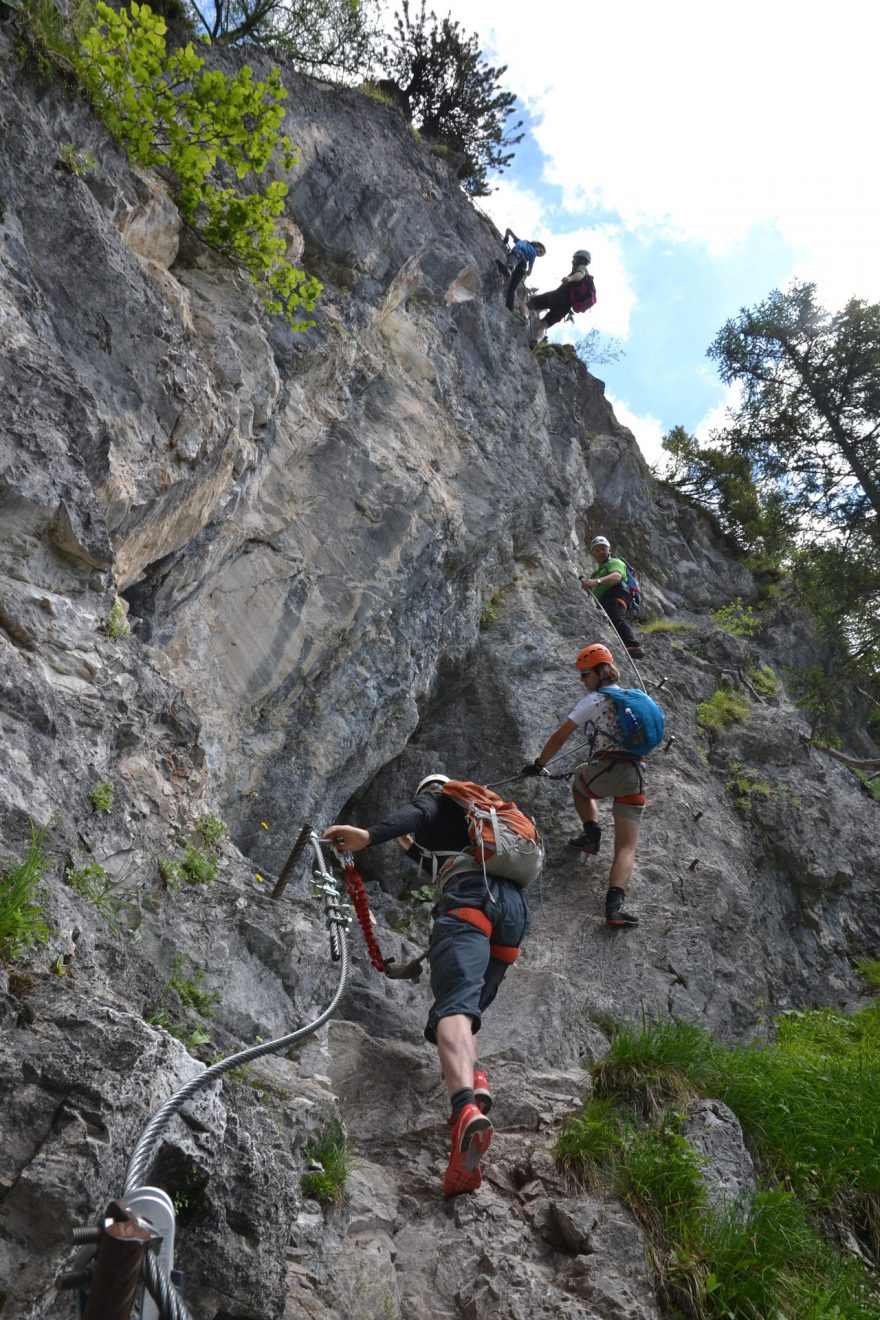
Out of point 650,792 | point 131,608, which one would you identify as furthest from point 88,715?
point 650,792

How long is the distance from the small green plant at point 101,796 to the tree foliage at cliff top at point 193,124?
12.9ft

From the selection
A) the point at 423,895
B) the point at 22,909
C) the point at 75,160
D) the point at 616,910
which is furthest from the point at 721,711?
the point at 22,909

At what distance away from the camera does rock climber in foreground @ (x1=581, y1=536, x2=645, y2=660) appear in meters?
11.2

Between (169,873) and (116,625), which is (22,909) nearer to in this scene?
(169,873)

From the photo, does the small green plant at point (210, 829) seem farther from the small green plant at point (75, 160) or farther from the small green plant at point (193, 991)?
the small green plant at point (75, 160)

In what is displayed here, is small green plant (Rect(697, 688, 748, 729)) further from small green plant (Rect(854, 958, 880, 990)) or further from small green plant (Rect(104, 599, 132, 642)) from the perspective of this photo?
small green plant (Rect(104, 599, 132, 642))

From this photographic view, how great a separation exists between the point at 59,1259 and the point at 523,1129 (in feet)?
9.89

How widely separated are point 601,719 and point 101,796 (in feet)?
14.3

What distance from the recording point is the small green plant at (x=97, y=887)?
3571mm

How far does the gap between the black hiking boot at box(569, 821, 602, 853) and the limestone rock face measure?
229mm

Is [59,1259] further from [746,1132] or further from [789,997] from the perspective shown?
[789,997]

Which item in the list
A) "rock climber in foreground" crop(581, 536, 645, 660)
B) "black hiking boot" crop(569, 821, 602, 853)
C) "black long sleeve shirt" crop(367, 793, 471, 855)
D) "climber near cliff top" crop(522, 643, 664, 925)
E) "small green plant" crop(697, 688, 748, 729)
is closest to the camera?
"black long sleeve shirt" crop(367, 793, 471, 855)

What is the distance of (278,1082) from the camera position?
403cm

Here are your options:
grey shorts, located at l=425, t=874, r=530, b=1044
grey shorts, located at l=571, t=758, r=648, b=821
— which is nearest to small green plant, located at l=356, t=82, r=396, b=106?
grey shorts, located at l=571, t=758, r=648, b=821
